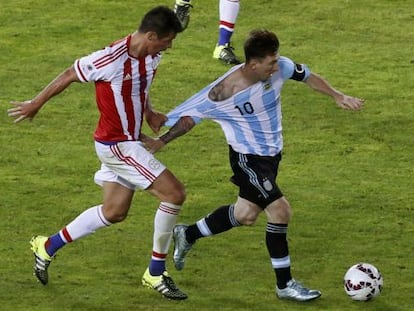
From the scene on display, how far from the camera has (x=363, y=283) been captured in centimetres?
1048

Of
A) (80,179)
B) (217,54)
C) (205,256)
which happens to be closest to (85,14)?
(217,54)

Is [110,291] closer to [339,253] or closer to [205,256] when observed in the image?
[205,256]

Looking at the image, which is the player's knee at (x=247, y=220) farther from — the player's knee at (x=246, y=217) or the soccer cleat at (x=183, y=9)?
the soccer cleat at (x=183, y=9)

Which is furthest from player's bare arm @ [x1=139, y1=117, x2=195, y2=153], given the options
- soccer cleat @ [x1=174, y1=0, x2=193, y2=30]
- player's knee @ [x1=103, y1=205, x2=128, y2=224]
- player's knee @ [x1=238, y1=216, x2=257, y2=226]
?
soccer cleat @ [x1=174, y1=0, x2=193, y2=30]

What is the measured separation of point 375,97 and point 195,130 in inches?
91.1

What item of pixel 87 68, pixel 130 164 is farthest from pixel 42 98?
pixel 130 164

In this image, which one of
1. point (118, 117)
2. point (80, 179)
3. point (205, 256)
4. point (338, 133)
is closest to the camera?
point (118, 117)

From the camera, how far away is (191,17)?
18.9 metres

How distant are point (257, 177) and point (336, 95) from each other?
3.03ft

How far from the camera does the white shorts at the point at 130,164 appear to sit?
10.6 m

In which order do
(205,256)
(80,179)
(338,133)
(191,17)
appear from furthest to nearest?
(191,17) → (338,133) → (80,179) → (205,256)

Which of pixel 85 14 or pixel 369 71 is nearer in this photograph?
pixel 369 71

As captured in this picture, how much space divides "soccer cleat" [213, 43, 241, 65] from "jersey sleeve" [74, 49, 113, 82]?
21.8 feet

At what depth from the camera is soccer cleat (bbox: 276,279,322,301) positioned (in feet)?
34.6
